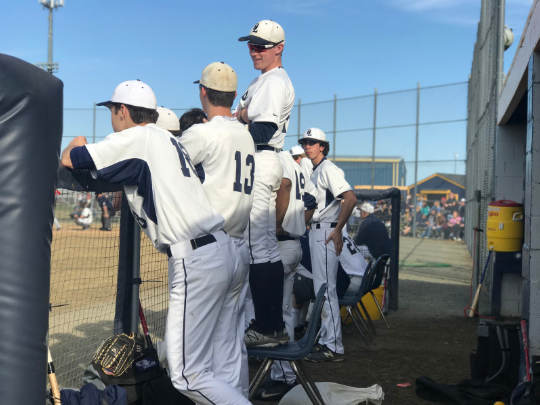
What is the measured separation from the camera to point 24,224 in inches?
73.6

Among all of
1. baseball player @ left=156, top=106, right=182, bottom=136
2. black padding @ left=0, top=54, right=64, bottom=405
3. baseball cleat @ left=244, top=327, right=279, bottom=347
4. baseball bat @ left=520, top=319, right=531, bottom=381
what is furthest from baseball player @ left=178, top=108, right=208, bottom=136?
baseball bat @ left=520, top=319, right=531, bottom=381

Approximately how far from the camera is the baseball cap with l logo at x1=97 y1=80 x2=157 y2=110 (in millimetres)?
2912

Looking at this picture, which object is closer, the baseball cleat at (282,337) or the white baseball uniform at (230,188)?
the white baseball uniform at (230,188)

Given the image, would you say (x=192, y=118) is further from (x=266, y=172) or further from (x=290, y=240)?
(x=290, y=240)

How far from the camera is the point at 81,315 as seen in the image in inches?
266

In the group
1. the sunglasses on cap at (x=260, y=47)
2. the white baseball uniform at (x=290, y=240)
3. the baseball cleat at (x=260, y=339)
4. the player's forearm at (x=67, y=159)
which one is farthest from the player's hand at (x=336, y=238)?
the player's forearm at (x=67, y=159)

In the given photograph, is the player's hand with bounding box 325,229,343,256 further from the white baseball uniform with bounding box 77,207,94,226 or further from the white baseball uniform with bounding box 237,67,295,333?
the white baseball uniform with bounding box 77,207,94,226

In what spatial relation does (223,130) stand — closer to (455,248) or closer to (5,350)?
(5,350)

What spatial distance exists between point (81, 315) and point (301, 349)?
424cm

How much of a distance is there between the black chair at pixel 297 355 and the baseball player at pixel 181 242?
621mm

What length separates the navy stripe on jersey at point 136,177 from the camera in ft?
8.63

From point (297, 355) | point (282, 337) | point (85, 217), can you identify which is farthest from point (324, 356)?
point (85, 217)

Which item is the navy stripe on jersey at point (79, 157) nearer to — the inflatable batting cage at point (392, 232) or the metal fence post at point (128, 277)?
the metal fence post at point (128, 277)

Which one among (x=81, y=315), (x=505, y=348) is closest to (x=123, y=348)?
(x=505, y=348)
